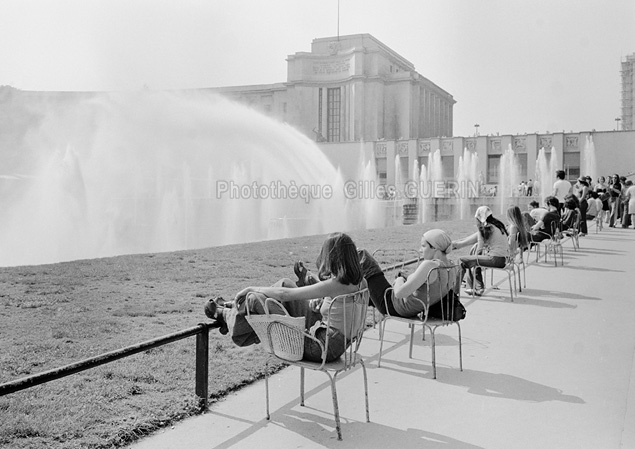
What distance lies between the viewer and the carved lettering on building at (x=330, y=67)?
8738cm

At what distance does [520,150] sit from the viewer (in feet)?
216

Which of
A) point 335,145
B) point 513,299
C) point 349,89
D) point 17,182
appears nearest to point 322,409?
point 513,299

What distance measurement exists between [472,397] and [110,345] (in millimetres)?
3454

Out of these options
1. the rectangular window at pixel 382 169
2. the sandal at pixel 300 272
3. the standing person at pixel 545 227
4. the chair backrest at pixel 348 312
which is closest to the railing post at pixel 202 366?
the sandal at pixel 300 272

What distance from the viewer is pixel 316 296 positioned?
168 inches

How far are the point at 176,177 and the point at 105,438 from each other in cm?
3780

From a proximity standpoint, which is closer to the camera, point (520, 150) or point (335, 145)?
point (520, 150)

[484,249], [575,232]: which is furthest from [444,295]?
[575,232]

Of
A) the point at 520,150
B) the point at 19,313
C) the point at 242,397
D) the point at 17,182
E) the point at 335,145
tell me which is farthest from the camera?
the point at 335,145

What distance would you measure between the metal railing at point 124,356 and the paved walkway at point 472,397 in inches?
9.6

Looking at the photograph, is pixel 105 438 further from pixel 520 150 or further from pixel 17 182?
pixel 520 150

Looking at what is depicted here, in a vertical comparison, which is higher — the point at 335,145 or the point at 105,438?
the point at 335,145

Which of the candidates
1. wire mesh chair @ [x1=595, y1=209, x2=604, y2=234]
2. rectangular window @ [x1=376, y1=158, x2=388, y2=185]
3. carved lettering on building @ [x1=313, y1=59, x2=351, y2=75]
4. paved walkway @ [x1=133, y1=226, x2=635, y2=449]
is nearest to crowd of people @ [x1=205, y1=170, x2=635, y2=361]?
paved walkway @ [x1=133, y1=226, x2=635, y2=449]

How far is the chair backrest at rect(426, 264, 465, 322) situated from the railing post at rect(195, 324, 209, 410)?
2.03 meters
